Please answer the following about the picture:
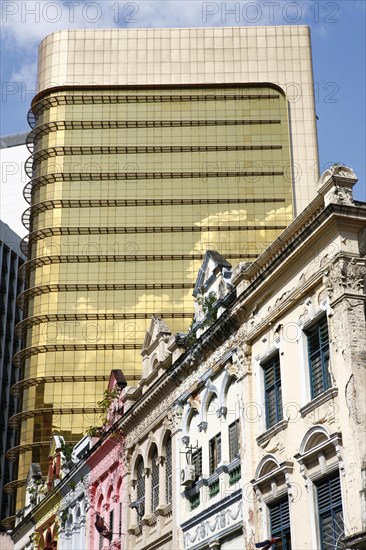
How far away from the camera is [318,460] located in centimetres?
1919

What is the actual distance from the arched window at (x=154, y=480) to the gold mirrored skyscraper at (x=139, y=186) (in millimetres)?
35509

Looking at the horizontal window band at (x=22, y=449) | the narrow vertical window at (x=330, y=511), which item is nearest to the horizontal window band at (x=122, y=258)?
the horizontal window band at (x=22, y=449)

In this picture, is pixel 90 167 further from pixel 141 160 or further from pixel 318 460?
pixel 318 460

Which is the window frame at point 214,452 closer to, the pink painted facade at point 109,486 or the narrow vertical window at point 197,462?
the narrow vertical window at point 197,462

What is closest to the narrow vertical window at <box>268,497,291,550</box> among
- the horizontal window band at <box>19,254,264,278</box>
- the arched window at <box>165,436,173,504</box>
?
the arched window at <box>165,436,173,504</box>

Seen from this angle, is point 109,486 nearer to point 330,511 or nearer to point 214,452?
point 214,452

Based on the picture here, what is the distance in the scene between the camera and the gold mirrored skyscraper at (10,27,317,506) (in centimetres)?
6825

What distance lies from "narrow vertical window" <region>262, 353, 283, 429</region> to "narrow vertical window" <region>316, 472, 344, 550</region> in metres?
2.95

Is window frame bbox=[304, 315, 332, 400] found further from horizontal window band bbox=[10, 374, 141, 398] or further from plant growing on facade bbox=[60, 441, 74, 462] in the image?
horizontal window band bbox=[10, 374, 141, 398]

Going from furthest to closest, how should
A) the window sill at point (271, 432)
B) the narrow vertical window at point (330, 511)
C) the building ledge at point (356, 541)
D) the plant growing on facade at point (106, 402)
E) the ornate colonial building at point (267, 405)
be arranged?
1. the plant growing on facade at point (106, 402)
2. the window sill at point (271, 432)
3. the ornate colonial building at point (267, 405)
4. the narrow vertical window at point (330, 511)
5. the building ledge at point (356, 541)

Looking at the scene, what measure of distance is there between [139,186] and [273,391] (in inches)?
1980

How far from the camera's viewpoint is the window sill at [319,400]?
1894 cm

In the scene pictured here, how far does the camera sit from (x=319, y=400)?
63.7ft

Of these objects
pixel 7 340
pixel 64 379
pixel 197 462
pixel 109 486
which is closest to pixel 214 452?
pixel 197 462
